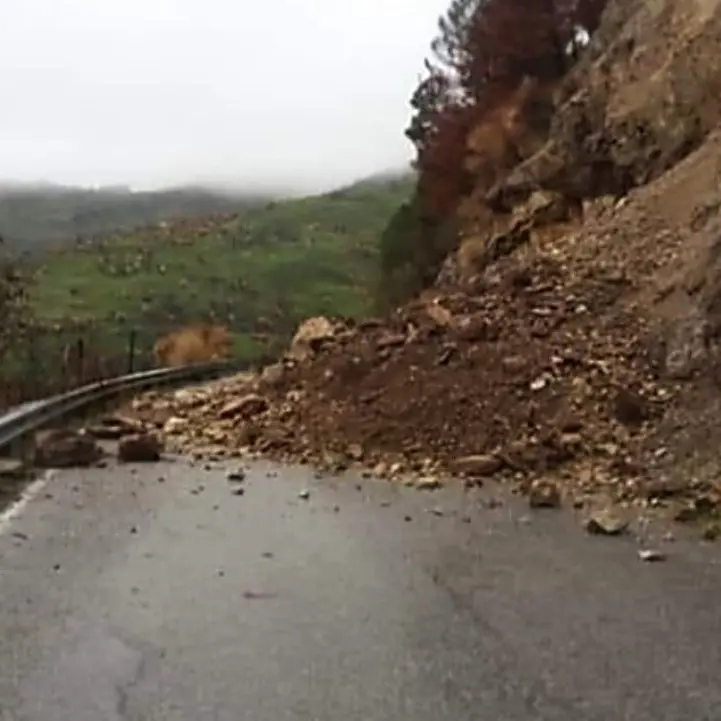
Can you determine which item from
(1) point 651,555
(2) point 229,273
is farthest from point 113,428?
(2) point 229,273

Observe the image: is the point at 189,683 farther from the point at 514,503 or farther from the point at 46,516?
the point at 514,503

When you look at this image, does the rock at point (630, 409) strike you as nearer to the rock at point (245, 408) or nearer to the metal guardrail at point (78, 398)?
the rock at point (245, 408)

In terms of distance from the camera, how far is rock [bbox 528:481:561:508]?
13.5 metres

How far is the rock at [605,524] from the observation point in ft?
38.4

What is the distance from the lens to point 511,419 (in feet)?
54.7

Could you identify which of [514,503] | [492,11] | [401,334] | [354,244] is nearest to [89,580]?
Answer: [514,503]

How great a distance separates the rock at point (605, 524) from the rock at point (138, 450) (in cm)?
660

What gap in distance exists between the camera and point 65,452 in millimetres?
16797

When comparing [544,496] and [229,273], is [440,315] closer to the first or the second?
[544,496]

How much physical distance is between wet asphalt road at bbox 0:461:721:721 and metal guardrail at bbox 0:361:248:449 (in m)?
3.39

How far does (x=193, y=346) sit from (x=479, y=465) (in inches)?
1828

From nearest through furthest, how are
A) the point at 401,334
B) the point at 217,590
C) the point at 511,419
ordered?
1. the point at 217,590
2. the point at 511,419
3. the point at 401,334

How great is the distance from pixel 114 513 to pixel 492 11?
28.4 metres

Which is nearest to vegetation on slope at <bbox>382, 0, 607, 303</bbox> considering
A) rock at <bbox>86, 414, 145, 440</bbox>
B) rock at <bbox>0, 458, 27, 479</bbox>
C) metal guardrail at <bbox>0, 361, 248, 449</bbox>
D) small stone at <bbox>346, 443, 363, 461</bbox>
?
metal guardrail at <bbox>0, 361, 248, 449</bbox>
